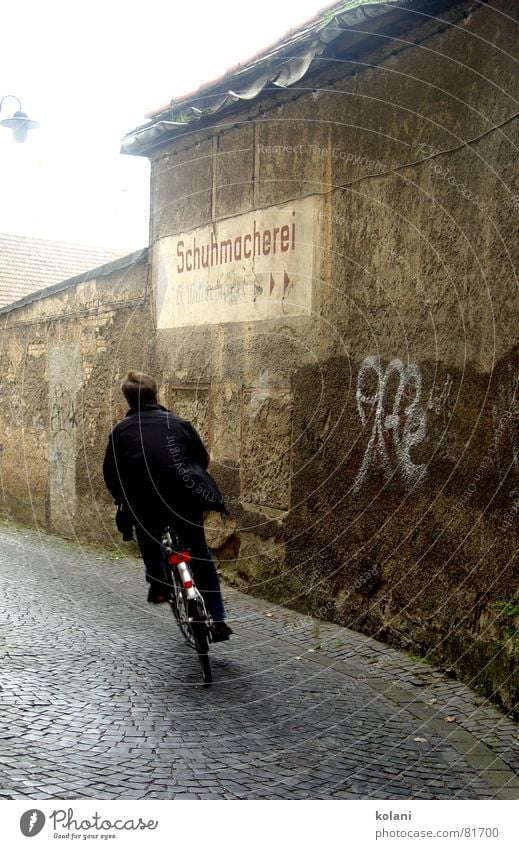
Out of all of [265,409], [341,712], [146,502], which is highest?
[265,409]

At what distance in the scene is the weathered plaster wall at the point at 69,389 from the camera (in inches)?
409

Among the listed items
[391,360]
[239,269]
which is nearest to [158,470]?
[391,360]

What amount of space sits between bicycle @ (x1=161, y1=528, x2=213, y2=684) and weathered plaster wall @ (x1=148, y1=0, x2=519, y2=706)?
1.39m

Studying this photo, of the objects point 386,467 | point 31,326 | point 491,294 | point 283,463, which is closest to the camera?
point 491,294

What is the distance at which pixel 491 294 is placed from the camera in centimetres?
532

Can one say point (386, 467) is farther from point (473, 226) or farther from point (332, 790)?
point (332, 790)

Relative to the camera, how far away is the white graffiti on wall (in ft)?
19.7

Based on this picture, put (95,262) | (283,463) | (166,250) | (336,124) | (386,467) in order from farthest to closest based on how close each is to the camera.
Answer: (95,262)
(166,250)
(283,463)
(336,124)
(386,467)

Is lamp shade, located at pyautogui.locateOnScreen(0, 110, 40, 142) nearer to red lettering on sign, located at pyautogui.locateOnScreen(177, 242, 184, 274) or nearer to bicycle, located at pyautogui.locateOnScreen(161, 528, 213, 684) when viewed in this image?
red lettering on sign, located at pyautogui.locateOnScreen(177, 242, 184, 274)

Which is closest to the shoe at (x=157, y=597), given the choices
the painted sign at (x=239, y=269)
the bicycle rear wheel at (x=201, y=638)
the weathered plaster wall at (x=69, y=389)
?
the bicycle rear wheel at (x=201, y=638)

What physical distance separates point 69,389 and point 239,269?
431cm

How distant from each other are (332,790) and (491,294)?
283cm

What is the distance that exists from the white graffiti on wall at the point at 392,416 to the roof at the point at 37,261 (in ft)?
61.4

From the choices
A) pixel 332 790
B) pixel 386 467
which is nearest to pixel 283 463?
pixel 386 467
